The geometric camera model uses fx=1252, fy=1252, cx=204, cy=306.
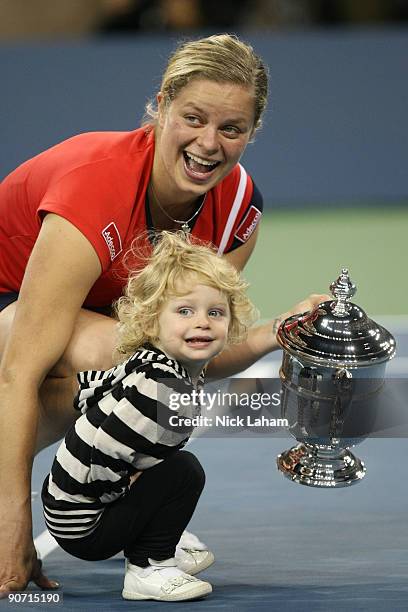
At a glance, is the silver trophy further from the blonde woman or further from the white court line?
the white court line

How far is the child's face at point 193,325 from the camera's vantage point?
1.88 metres

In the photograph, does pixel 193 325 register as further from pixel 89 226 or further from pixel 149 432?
pixel 89 226

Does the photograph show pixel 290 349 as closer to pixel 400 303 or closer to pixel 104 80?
pixel 400 303

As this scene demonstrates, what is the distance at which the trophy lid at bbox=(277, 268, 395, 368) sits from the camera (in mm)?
1950

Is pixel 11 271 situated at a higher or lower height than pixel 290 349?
higher

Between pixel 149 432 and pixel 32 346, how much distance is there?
311 millimetres

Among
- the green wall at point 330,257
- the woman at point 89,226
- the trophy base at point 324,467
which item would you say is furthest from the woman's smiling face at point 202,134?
the green wall at point 330,257

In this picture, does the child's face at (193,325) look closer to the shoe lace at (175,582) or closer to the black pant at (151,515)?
the black pant at (151,515)

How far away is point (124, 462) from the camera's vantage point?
1881mm

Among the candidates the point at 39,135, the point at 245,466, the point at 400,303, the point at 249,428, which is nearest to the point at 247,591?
the point at 249,428

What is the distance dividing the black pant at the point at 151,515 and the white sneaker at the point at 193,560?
0.35ft

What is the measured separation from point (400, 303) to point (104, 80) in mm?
1675

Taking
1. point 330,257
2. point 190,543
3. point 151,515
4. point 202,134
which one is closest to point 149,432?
point 151,515

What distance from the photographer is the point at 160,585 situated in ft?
6.34
